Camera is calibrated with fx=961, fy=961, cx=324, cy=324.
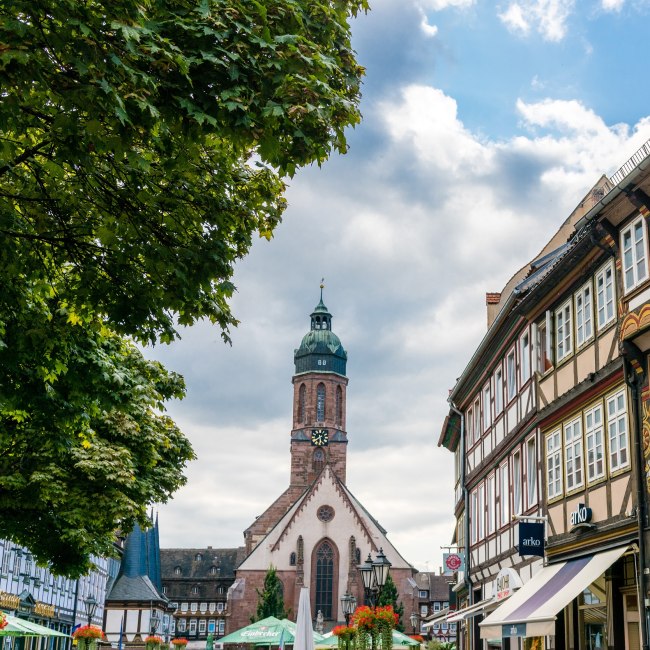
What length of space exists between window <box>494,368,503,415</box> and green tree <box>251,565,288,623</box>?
55.6m

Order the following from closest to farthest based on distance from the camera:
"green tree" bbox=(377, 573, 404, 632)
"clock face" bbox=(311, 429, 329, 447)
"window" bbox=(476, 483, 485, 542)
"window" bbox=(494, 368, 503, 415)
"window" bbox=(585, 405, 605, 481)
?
"window" bbox=(585, 405, 605, 481), "window" bbox=(494, 368, 503, 415), "window" bbox=(476, 483, 485, 542), "green tree" bbox=(377, 573, 404, 632), "clock face" bbox=(311, 429, 329, 447)

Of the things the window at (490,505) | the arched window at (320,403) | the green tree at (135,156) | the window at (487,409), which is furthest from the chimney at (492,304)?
the arched window at (320,403)

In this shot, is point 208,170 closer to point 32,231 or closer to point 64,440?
point 32,231

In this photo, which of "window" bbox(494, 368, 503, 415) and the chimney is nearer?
"window" bbox(494, 368, 503, 415)

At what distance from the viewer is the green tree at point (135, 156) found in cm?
700

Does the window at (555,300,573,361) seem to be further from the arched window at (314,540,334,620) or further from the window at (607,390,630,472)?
the arched window at (314,540,334,620)

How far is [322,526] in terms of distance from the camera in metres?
84.0

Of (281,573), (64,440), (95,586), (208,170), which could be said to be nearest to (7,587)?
(95,586)

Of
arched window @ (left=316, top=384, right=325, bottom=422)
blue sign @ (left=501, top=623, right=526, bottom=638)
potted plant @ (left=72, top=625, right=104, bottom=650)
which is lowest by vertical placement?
potted plant @ (left=72, top=625, right=104, bottom=650)

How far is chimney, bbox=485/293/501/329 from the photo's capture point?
103 feet

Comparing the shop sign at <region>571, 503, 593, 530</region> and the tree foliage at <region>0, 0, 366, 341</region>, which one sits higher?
the tree foliage at <region>0, 0, 366, 341</region>

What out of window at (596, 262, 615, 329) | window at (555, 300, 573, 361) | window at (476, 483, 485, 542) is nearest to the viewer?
window at (596, 262, 615, 329)

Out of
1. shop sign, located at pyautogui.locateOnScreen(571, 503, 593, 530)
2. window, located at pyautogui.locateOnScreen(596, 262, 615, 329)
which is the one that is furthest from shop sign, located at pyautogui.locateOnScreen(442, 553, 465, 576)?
window, located at pyautogui.locateOnScreen(596, 262, 615, 329)

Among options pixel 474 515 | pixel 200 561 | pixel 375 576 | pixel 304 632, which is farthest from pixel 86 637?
pixel 200 561
